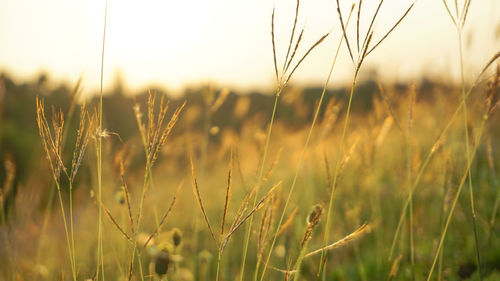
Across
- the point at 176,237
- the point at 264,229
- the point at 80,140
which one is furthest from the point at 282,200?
the point at 80,140

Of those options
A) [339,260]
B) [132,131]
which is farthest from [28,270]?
[132,131]

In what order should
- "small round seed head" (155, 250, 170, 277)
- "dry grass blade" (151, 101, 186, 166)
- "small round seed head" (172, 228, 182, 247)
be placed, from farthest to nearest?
"small round seed head" (172, 228, 182, 247)
"small round seed head" (155, 250, 170, 277)
"dry grass blade" (151, 101, 186, 166)

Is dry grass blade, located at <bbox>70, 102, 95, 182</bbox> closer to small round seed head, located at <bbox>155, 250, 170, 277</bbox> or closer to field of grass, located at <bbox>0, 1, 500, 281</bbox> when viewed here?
field of grass, located at <bbox>0, 1, 500, 281</bbox>

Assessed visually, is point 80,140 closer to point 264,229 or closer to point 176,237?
point 264,229

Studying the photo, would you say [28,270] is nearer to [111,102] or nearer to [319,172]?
[319,172]

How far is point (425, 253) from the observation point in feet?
6.72

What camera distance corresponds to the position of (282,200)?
2.12m

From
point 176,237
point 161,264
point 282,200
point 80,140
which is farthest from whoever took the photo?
point 282,200

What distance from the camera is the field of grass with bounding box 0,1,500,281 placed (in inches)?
32.7

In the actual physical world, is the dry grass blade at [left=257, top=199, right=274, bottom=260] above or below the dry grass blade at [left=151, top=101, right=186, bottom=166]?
below

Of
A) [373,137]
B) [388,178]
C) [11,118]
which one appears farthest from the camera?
[11,118]

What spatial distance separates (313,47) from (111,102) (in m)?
16.2

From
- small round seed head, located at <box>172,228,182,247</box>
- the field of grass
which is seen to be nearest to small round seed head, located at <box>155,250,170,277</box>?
the field of grass

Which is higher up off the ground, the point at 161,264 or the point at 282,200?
the point at 161,264
